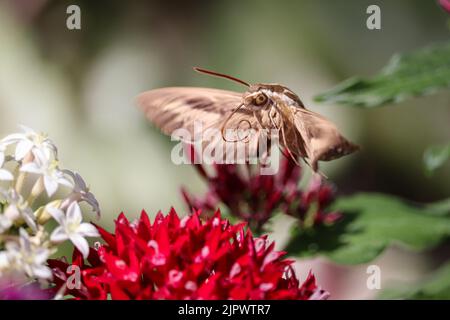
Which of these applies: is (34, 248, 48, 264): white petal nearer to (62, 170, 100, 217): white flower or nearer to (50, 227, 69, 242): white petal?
(50, 227, 69, 242): white petal

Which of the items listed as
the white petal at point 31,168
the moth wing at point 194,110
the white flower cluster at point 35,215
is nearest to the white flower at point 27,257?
the white flower cluster at point 35,215

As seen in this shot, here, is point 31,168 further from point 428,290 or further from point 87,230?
point 428,290

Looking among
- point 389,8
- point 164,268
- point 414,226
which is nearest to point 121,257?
point 164,268

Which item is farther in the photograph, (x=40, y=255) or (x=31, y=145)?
(x=31, y=145)

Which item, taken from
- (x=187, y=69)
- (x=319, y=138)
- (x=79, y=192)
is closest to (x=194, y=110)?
(x=319, y=138)

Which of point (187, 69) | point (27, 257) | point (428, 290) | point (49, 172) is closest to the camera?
point (27, 257)

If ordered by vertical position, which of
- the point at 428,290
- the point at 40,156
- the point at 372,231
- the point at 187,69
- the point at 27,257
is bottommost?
the point at 428,290
